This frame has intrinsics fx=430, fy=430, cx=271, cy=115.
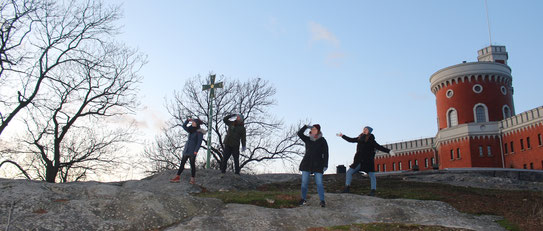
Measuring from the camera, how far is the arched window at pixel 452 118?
44406 mm

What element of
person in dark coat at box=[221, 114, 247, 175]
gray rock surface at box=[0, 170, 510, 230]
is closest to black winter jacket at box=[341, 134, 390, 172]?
gray rock surface at box=[0, 170, 510, 230]

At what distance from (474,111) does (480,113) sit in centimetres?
72

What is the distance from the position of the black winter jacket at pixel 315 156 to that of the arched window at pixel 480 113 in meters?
38.6

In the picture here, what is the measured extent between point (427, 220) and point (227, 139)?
265 inches

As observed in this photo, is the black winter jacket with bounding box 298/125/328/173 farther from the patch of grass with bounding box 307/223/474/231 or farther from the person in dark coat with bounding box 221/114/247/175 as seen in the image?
the person in dark coat with bounding box 221/114/247/175

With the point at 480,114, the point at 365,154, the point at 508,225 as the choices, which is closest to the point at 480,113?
the point at 480,114

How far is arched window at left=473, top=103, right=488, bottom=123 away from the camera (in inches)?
1690

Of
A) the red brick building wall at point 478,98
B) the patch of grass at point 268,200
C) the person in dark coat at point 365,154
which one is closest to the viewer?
the patch of grass at point 268,200

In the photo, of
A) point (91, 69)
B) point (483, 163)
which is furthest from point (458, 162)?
point (91, 69)

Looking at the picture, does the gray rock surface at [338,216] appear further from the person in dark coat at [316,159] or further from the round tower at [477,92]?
the round tower at [477,92]

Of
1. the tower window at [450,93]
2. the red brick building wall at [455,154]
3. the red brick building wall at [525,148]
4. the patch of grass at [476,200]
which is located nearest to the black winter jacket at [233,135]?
the patch of grass at [476,200]

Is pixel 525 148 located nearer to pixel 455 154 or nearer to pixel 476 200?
pixel 455 154

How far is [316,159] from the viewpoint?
30.5ft

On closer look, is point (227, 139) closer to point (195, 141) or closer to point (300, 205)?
point (195, 141)
